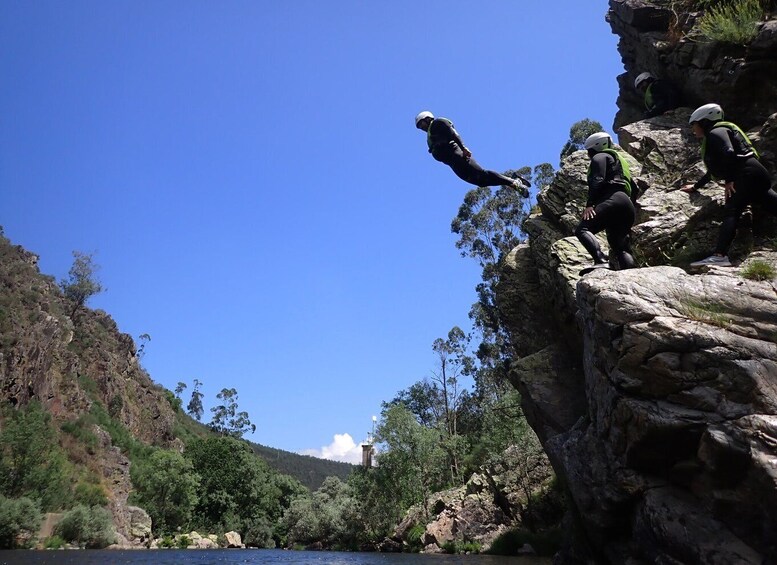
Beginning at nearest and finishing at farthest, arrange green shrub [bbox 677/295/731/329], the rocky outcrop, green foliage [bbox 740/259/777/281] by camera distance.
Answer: the rocky outcrop → green shrub [bbox 677/295/731/329] → green foliage [bbox 740/259/777/281]

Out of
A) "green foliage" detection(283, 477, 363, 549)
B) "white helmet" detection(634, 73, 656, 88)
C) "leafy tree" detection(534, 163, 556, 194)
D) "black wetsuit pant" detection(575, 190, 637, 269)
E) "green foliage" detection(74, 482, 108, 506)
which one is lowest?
"green foliage" detection(283, 477, 363, 549)

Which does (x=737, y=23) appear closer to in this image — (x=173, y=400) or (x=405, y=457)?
(x=405, y=457)

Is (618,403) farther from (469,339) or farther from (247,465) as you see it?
(247,465)

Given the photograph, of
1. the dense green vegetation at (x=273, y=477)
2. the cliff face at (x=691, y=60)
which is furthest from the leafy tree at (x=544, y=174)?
the cliff face at (x=691, y=60)

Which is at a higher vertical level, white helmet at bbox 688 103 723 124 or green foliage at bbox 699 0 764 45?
green foliage at bbox 699 0 764 45

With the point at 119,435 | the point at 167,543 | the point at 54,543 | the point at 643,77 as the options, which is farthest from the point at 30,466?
the point at 643,77

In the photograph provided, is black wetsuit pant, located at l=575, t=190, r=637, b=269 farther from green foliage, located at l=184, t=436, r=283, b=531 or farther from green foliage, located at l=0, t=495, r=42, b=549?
green foliage, located at l=184, t=436, r=283, b=531

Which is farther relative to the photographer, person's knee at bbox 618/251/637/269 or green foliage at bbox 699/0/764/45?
green foliage at bbox 699/0/764/45

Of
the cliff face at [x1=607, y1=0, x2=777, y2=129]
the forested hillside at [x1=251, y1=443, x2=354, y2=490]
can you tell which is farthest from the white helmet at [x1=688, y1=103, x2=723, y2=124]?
the forested hillside at [x1=251, y1=443, x2=354, y2=490]

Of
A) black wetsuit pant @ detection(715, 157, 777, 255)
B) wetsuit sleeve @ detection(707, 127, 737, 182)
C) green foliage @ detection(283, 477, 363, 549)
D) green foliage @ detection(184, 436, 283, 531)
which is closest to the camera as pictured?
black wetsuit pant @ detection(715, 157, 777, 255)

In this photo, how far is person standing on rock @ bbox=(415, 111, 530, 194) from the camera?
524 inches

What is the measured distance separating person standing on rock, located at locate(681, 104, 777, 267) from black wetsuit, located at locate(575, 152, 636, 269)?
1.45 meters

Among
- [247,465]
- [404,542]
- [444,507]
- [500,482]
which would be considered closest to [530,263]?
[500,482]

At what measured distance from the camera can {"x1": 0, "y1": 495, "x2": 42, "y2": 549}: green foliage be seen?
29.6 meters
